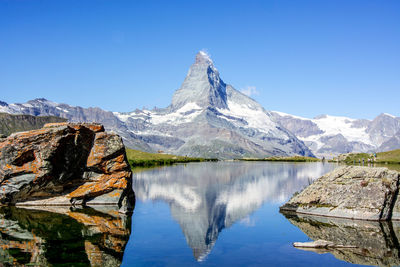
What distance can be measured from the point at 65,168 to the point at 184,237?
18829 mm

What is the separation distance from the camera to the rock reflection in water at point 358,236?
25766mm

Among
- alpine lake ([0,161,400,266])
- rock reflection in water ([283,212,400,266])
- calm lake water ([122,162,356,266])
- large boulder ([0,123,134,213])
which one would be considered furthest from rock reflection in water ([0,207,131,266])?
rock reflection in water ([283,212,400,266])

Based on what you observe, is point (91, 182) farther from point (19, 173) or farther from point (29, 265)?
point (29, 265)

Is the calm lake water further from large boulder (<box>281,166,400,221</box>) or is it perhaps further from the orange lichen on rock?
large boulder (<box>281,166,400,221</box>)

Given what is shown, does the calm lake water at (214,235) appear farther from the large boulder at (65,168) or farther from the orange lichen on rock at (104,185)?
the large boulder at (65,168)

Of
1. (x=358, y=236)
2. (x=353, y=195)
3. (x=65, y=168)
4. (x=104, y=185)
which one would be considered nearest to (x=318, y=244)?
(x=358, y=236)

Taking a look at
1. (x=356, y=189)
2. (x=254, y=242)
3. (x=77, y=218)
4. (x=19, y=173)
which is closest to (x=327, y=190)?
(x=356, y=189)

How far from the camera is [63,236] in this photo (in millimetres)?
30031

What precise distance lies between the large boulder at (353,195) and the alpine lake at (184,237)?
59.6 inches

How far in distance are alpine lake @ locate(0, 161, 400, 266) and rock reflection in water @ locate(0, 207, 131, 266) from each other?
49mm

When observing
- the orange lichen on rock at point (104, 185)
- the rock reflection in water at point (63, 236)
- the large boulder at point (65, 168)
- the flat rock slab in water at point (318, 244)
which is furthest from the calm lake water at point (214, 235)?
the large boulder at point (65, 168)

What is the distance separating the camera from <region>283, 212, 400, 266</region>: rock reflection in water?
25.8 meters

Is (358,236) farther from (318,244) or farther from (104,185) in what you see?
(104,185)

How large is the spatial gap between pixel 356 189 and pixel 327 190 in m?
3.18
